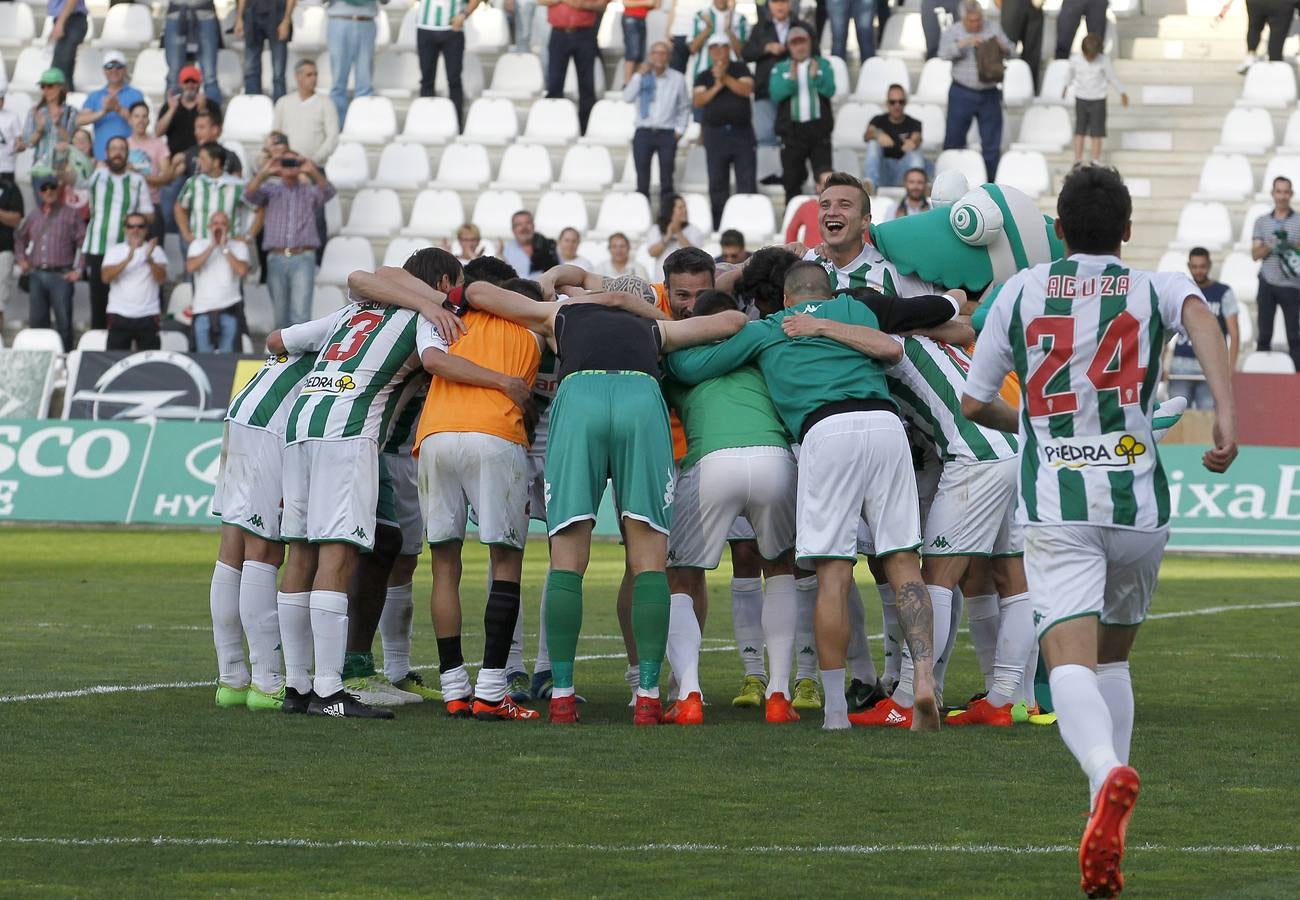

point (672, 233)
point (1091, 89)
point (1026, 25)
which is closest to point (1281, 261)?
point (1091, 89)

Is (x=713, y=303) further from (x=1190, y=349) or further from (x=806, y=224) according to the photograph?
(x=1190, y=349)

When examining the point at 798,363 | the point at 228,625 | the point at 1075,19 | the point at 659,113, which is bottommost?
the point at 228,625

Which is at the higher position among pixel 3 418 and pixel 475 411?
pixel 475 411

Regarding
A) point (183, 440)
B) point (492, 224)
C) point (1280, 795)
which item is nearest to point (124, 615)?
point (183, 440)

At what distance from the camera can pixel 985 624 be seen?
9.44 metres

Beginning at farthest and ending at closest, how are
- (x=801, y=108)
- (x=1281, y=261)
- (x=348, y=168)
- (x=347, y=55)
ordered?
1. (x=348, y=168)
2. (x=347, y=55)
3. (x=801, y=108)
4. (x=1281, y=261)

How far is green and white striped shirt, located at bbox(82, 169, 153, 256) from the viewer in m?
22.2

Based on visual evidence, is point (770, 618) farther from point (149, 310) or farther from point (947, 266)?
point (149, 310)

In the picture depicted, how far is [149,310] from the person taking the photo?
22.1 meters

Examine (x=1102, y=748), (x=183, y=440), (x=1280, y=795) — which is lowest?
(x=183, y=440)

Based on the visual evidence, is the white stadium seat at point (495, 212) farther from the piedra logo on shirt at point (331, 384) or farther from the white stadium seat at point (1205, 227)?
the piedra logo on shirt at point (331, 384)

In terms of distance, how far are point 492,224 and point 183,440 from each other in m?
5.64

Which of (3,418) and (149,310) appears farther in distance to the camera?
(149,310)

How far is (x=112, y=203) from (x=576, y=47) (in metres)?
5.81
